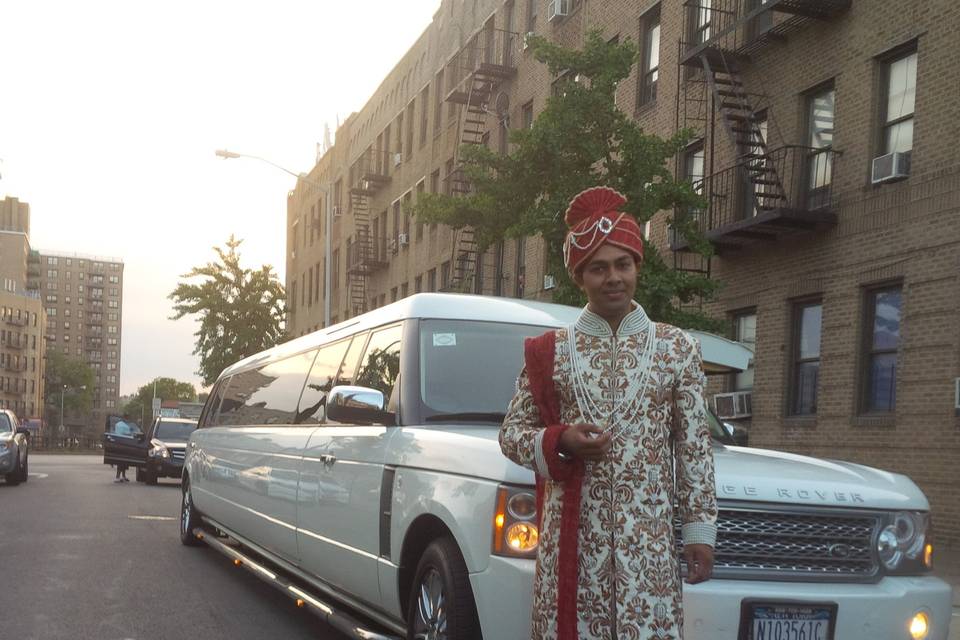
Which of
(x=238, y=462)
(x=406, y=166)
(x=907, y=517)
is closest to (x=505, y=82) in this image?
(x=406, y=166)

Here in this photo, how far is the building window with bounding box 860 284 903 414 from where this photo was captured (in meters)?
15.4

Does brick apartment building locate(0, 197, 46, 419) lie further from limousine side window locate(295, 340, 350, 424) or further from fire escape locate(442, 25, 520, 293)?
limousine side window locate(295, 340, 350, 424)

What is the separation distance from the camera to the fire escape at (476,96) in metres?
31.1

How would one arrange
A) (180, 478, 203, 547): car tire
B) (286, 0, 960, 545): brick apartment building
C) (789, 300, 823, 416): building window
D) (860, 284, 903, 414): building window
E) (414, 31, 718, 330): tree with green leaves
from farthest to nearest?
(789, 300, 823, 416): building window
(860, 284, 903, 414): building window
(286, 0, 960, 545): brick apartment building
(414, 31, 718, 330): tree with green leaves
(180, 478, 203, 547): car tire

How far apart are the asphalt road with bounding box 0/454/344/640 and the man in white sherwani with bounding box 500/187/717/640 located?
4.21 meters

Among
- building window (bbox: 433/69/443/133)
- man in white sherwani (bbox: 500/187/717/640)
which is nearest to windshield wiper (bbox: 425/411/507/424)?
man in white sherwani (bbox: 500/187/717/640)

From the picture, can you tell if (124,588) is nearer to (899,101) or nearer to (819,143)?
(899,101)

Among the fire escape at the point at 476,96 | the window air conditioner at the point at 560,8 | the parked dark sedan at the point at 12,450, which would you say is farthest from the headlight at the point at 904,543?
the fire escape at the point at 476,96

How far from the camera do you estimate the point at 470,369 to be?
19.3 ft

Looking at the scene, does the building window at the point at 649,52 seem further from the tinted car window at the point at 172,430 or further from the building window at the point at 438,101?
the building window at the point at 438,101

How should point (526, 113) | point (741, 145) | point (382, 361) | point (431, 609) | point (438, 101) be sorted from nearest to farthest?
point (431, 609), point (382, 361), point (741, 145), point (526, 113), point (438, 101)

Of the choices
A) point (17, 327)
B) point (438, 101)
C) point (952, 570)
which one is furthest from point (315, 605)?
point (17, 327)

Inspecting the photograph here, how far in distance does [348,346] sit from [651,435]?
12.3ft

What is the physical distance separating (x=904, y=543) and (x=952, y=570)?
290 inches
